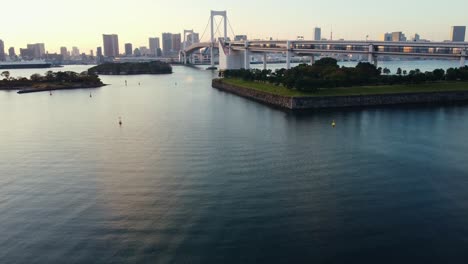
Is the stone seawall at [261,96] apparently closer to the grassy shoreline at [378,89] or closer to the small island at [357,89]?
the small island at [357,89]

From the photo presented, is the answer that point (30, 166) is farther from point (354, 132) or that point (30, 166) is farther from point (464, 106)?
point (464, 106)

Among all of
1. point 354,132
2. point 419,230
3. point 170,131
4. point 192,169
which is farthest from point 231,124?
point 419,230

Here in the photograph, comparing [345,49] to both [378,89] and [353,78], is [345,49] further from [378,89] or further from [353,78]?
[378,89]

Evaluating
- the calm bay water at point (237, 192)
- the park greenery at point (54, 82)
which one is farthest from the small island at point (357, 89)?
the park greenery at point (54, 82)

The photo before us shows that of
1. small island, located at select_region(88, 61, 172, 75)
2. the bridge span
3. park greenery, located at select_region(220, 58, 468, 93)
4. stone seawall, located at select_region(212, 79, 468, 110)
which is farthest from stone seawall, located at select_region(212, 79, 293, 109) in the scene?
small island, located at select_region(88, 61, 172, 75)

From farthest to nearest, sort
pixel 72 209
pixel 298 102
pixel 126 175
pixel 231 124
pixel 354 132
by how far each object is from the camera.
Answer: pixel 298 102, pixel 231 124, pixel 354 132, pixel 126 175, pixel 72 209

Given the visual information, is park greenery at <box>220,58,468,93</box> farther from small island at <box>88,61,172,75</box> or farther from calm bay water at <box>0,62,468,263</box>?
small island at <box>88,61,172,75</box>

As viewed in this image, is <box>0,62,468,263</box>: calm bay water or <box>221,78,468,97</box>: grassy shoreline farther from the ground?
<box>221,78,468,97</box>: grassy shoreline
